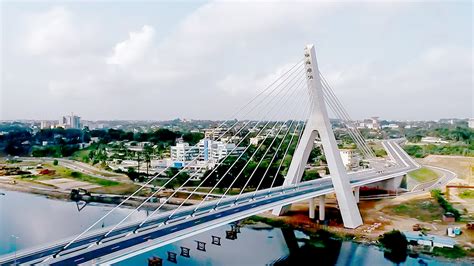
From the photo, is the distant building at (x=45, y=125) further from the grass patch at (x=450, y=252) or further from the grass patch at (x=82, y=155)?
the grass patch at (x=450, y=252)

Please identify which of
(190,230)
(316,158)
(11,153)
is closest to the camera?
(190,230)

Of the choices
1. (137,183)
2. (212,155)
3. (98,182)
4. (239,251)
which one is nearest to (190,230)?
(239,251)

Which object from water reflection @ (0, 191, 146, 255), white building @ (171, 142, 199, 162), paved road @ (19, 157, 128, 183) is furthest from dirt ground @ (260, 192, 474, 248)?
white building @ (171, 142, 199, 162)

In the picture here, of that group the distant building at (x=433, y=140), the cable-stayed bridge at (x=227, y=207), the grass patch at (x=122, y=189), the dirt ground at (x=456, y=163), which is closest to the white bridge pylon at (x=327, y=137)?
the cable-stayed bridge at (x=227, y=207)

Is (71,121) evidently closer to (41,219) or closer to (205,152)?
(205,152)

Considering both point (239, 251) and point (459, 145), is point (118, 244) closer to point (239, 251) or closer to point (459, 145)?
point (239, 251)
